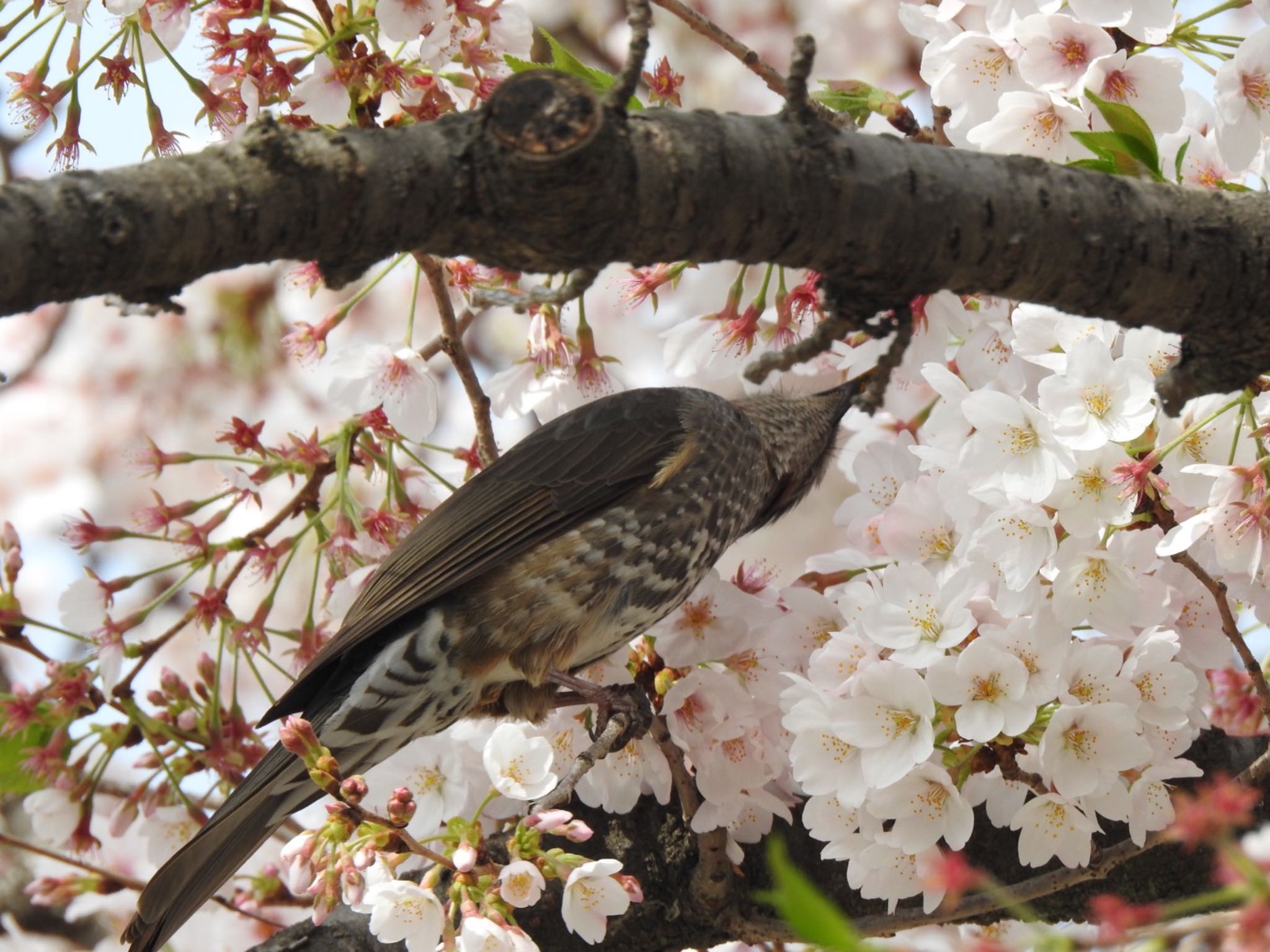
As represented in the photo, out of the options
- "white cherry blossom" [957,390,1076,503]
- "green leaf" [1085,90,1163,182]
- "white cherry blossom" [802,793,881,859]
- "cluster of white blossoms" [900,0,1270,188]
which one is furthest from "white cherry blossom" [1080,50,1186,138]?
"white cherry blossom" [802,793,881,859]

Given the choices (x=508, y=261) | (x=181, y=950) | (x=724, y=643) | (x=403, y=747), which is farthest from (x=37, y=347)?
(x=508, y=261)

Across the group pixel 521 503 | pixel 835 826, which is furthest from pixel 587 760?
pixel 521 503

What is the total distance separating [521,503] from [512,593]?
0.17 m

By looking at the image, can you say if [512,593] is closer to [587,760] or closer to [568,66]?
[587,760]

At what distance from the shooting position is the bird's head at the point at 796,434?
2.90 metres

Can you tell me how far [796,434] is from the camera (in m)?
2.92

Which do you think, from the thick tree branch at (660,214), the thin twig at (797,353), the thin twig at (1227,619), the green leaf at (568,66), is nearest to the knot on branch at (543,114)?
the thick tree branch at (660,214)

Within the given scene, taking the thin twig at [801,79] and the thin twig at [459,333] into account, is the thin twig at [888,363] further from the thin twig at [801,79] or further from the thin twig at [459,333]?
the thin twig at [459,333]

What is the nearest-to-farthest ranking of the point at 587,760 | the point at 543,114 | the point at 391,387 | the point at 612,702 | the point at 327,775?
1. the point at 543,114
2. the point at 327,775
3. the point at 587,760
4. the point at 612,702
5. the point at 391,387

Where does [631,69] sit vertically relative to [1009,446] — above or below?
above

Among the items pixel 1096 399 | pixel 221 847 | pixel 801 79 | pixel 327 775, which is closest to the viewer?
pixel 801 79

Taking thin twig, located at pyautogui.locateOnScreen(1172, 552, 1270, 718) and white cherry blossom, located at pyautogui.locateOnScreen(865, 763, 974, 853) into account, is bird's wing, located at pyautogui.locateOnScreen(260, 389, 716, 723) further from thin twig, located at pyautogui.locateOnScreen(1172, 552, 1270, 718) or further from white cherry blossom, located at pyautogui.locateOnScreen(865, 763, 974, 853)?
thin twig, located at pyautogui.locateOnScreen(1172, 552, 1270, 718)

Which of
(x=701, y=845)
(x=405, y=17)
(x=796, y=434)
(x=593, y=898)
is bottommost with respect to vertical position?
(x=701, y=845)

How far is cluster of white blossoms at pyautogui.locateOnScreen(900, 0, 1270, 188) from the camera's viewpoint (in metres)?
1.94
